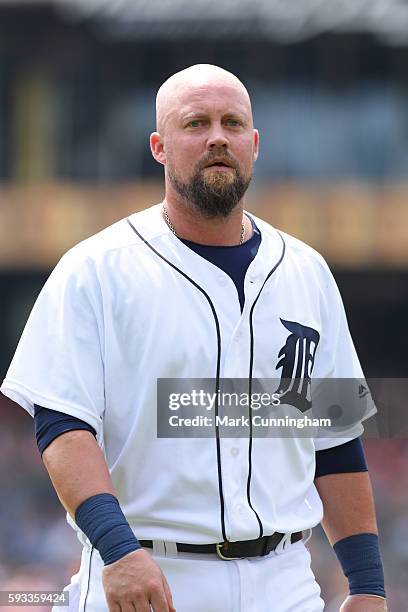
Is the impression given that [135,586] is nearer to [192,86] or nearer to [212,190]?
[212,190]

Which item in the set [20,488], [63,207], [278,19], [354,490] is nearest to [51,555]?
[20,488]

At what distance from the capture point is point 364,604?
8.55 feet

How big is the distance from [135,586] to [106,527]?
114 mm

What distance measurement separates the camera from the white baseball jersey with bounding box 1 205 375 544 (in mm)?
2404

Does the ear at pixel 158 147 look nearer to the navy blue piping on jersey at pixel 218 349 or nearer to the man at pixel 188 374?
the man at pixel 188 374

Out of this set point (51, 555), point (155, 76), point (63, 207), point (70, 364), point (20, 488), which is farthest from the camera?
point (155, 76)

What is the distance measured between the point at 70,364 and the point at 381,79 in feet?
50.0

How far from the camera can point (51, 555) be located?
8.46 meters

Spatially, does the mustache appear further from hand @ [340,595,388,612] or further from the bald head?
hand @ [340,595,388,612]

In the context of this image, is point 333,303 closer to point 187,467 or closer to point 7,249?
point 187,467

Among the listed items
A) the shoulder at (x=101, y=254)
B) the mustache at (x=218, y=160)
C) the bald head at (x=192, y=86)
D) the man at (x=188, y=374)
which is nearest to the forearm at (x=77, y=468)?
the man at (x=188, y=374)

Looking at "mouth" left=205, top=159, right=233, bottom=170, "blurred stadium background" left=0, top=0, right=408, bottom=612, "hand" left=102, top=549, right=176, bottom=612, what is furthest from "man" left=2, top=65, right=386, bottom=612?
"blurred stadium background" left=0, top=0, right=408, bottom=612

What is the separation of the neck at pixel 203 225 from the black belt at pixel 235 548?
0.60 metres

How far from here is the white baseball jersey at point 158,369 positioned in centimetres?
240
